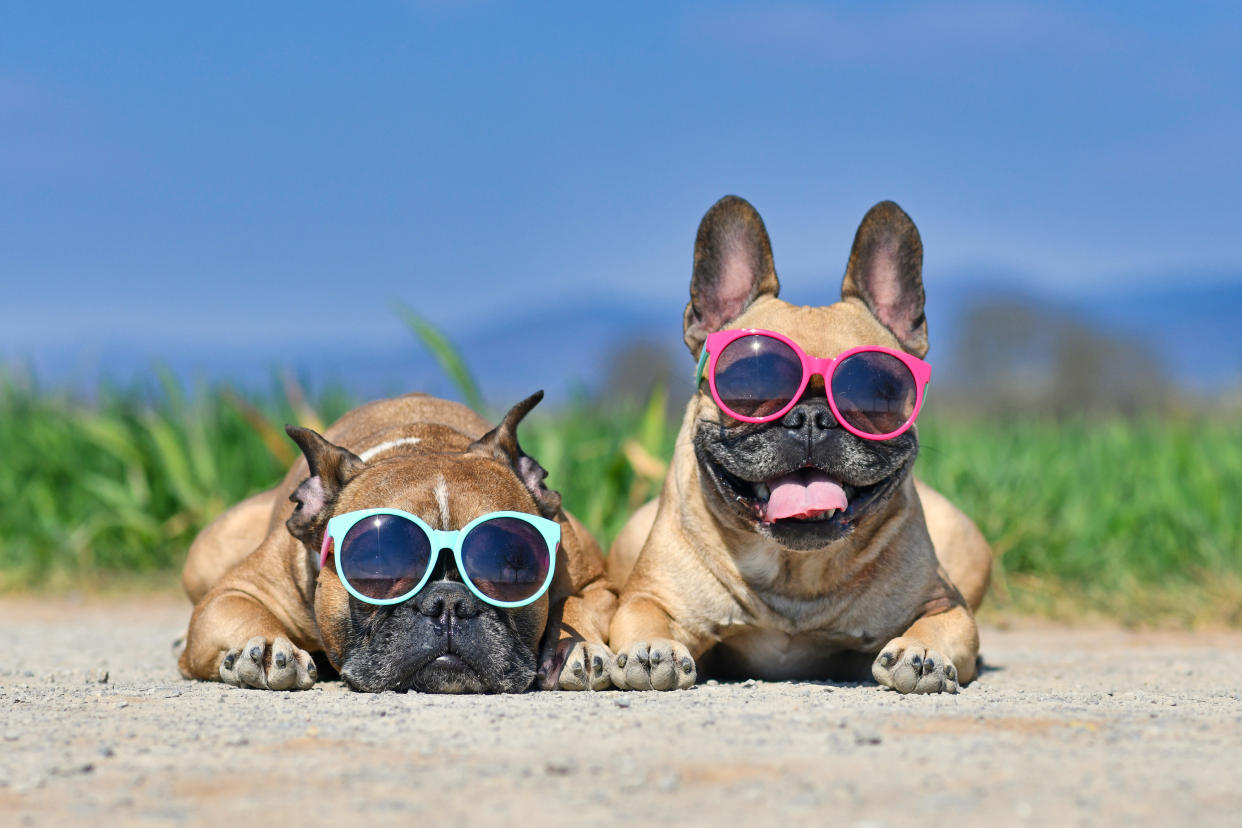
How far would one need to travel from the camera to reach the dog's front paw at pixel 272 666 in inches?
184

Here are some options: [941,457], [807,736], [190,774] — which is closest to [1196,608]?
[941,457]

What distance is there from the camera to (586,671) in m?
4.66

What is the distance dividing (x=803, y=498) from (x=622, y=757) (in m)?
1.68

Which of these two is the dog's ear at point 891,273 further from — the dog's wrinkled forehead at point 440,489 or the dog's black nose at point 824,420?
the dog's wrinkled forehead at point 440,489

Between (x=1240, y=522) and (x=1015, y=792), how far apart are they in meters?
6.67

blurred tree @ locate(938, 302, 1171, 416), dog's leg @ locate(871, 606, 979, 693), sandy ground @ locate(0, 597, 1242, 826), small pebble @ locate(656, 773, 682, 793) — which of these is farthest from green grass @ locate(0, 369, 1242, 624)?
blurred tree @ locate(938, 302, 1171, 416)

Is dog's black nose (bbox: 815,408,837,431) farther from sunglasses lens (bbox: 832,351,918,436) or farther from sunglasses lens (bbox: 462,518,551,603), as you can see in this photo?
sunglasses lens (bbox: 462,518,551,603)

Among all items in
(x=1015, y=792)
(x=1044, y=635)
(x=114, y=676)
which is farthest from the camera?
(x=1044, y=635)

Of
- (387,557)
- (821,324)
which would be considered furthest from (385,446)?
(821,324)

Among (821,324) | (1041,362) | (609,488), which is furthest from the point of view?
(1041,362)

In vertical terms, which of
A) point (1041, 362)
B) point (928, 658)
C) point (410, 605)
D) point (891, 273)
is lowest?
point (928, 658)

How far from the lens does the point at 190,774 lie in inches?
124

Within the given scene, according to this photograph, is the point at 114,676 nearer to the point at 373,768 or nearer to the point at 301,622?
the point at 301,622

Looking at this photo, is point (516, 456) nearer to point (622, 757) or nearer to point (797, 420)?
point (797, 420)
